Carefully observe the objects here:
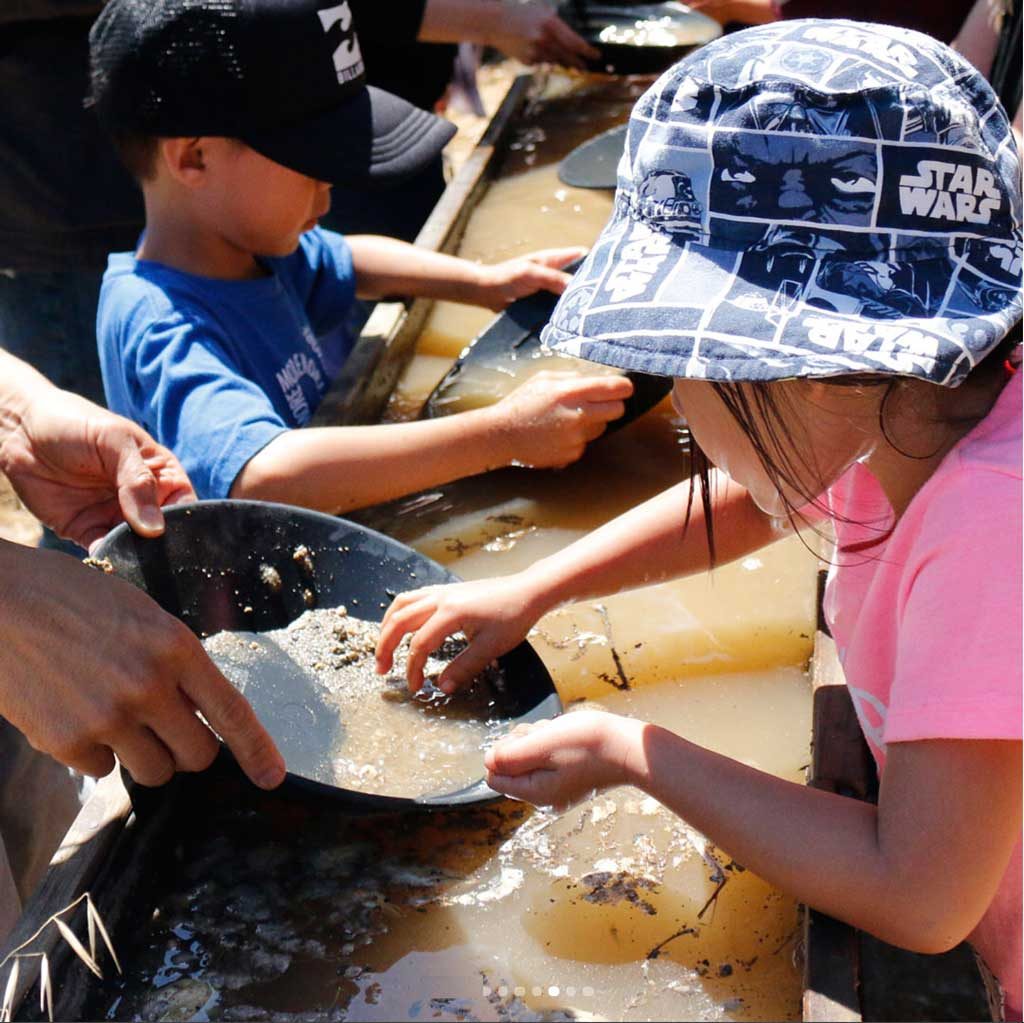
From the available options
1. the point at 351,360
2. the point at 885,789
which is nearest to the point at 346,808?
the point at 885,789

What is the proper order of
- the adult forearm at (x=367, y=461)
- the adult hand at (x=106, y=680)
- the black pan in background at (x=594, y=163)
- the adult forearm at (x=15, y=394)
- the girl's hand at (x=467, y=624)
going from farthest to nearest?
the black pan in background at (x=594, y=163) → the adult forearm at (x=367, y=461) → the adult forearm at (x=15, y=394) → the girl's hand at (x=467, y=624) → the adult hand at (x=106, y=680)

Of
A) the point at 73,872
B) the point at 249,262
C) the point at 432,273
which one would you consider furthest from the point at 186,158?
the point at 73,872

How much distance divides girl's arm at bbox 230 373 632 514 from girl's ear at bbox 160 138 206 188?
0.59 metres

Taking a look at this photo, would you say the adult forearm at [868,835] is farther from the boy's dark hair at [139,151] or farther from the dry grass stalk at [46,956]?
the boy's dark hair at [139,151]

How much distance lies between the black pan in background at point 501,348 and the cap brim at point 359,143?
37 cm

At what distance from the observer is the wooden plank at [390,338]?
2.45m

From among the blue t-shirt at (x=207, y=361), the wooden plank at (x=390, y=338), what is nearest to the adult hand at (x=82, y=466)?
the blue t-shirt at (x=207, y=361)

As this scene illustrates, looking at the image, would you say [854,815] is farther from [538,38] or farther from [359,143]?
[538,38]

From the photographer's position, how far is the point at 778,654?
70.7 inches

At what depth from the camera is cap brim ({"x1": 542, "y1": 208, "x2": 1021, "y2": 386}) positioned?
1.05 metres

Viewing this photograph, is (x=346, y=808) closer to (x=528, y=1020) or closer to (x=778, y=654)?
(x=528, y=1020)

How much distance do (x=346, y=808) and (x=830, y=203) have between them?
873 mm

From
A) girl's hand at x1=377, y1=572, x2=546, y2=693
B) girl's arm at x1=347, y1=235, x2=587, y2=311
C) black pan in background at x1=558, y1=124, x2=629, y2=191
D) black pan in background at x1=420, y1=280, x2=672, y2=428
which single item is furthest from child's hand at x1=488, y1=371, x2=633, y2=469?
black pan in background at x1=558, y1=124, x2=629, y2=191

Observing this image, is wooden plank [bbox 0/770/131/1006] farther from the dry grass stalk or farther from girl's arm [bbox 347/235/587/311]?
girl's arm [bbox 347/235/587/311]
